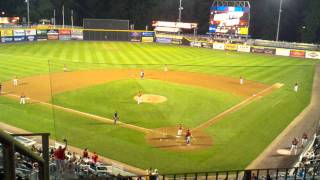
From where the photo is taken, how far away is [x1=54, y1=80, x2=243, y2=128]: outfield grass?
25.4m

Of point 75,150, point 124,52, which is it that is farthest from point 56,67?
point 75,150

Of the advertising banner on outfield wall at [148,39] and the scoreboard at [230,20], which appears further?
the advertising banner on outfield wall at [148,39]

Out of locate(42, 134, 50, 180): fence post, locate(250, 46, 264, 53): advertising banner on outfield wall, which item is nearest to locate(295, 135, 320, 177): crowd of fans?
locate(42, 134, 50, 180): fence post

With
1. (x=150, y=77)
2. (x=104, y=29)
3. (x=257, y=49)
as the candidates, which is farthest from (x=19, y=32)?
(x=257, y=49)

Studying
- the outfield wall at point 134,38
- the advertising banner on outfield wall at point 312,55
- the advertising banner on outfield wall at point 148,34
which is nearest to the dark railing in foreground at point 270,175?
the advertising banner on outfield wall at point 312,55

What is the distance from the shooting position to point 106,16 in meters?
99.2

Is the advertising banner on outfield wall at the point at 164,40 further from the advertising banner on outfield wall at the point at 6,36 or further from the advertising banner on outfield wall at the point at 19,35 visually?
the advertising banner on outfield wall at the point at 6,36

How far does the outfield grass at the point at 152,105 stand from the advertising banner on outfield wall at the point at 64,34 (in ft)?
130

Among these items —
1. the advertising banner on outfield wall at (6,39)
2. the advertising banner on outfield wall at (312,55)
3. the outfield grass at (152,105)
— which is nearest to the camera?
the outfield grass at (152,105)

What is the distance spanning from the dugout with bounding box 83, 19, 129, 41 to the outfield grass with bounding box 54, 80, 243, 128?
39.0 m

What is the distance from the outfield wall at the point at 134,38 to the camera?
62.2m

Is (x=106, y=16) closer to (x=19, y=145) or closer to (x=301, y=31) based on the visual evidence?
(x=301, y=31)

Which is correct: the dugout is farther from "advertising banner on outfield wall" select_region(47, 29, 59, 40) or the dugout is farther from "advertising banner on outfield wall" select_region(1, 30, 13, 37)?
"advertising banner on outfield wall" select_region(1, 30, 13, 37)

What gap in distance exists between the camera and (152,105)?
28.2 meters
